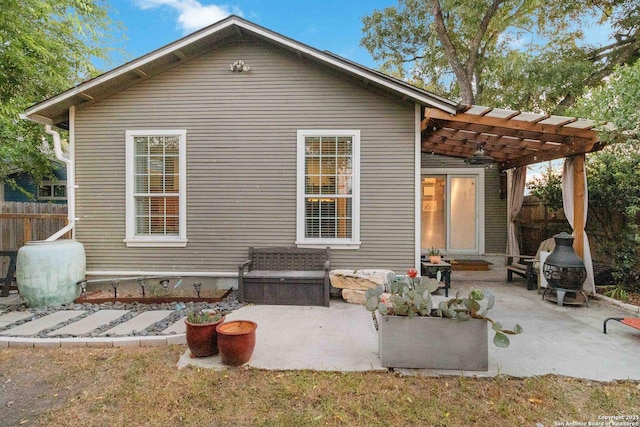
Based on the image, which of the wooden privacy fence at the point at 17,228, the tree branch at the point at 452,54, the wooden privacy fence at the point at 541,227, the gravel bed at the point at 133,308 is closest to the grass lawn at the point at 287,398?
the gravel bed at the point at 133,308

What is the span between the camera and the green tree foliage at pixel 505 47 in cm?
912

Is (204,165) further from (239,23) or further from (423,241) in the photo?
(423,241)

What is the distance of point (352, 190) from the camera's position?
541 cm

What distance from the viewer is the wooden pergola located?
181 inches

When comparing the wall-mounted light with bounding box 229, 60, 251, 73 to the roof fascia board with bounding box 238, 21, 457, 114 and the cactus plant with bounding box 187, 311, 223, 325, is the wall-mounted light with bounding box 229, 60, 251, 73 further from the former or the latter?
the cactus plant with bounding box 187, 311, 223, 325

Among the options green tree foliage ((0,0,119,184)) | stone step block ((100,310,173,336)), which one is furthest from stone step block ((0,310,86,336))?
green tree foliage ((0,0,119,184))

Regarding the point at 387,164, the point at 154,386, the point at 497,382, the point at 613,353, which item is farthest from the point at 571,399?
the point at 387,164

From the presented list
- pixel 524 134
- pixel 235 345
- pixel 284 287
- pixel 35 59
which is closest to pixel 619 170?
pixel 524 134

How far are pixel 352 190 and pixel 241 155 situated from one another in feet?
6.58

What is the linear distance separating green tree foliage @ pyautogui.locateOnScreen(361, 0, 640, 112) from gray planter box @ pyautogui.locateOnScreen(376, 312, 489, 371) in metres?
9.22

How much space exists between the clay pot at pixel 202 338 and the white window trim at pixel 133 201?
2.75 metres

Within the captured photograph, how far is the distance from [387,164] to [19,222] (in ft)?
24.0

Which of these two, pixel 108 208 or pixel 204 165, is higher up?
pixel 204 165

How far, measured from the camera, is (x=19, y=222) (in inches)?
252
